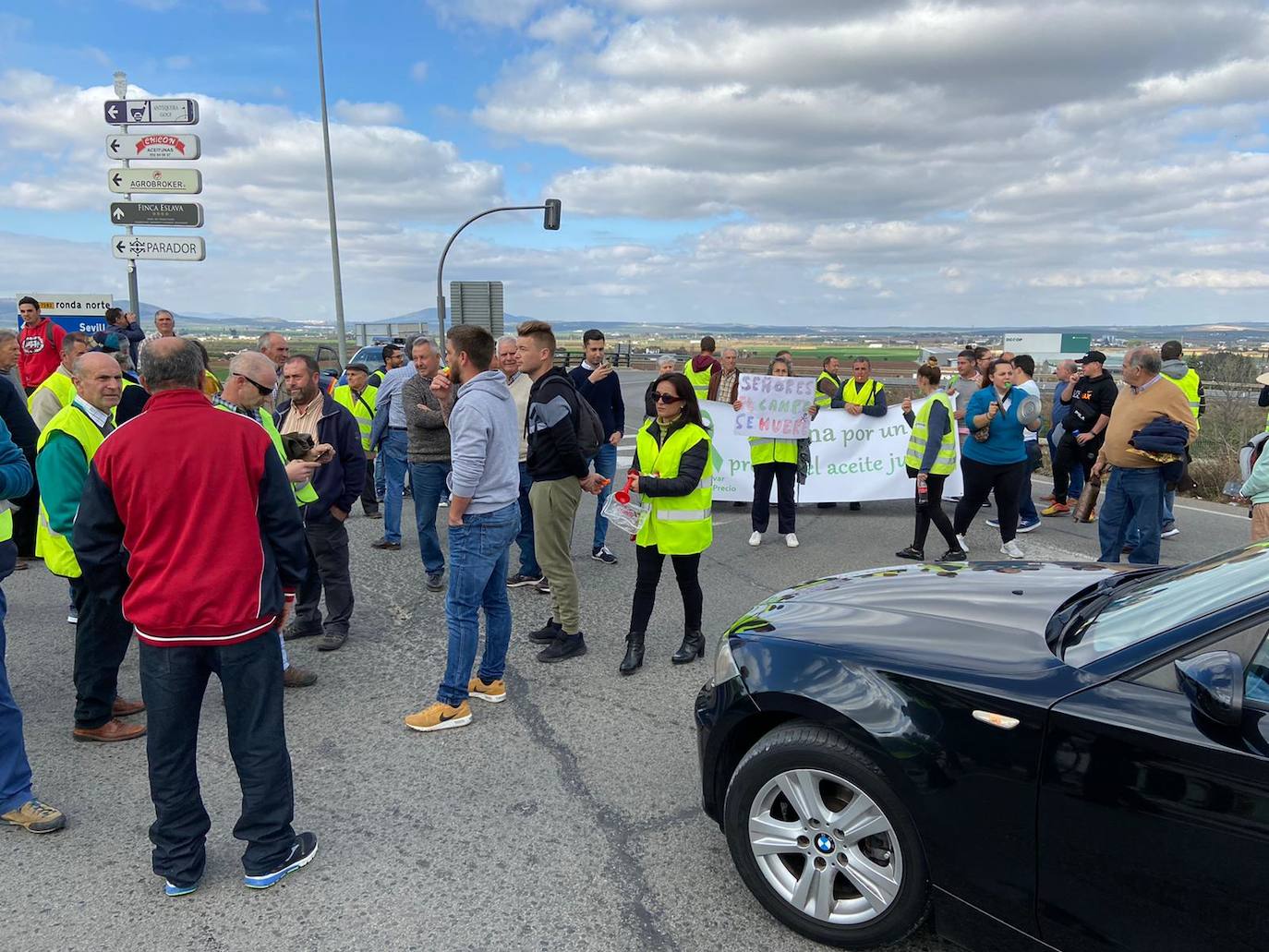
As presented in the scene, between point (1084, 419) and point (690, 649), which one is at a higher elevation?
point (1084, 419)

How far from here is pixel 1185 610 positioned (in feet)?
7.61

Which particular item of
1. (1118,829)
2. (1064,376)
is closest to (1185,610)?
(1118,829)

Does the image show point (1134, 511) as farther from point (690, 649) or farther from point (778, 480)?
point (690, 649)

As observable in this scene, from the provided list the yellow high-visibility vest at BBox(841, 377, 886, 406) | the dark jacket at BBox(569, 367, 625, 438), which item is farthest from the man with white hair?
the yellow high-visibility vest at BBox(841, 377, 886, 406)

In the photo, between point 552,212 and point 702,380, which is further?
point 552,212

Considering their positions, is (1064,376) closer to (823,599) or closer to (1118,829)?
(823,599)

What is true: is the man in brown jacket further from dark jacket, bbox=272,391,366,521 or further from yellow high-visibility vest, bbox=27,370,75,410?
yellow high-visibility vest, bbox=27,370,75,410

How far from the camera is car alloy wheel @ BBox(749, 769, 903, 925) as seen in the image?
8.32 feet

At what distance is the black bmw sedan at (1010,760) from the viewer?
197 cm

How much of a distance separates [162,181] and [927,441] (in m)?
14.1

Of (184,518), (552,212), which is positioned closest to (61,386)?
(184,518)

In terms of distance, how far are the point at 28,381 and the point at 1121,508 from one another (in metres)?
13.7

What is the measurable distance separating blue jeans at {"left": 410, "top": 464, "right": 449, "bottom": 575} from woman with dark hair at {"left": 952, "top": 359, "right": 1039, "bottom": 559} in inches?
179

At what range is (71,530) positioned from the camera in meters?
3.72
